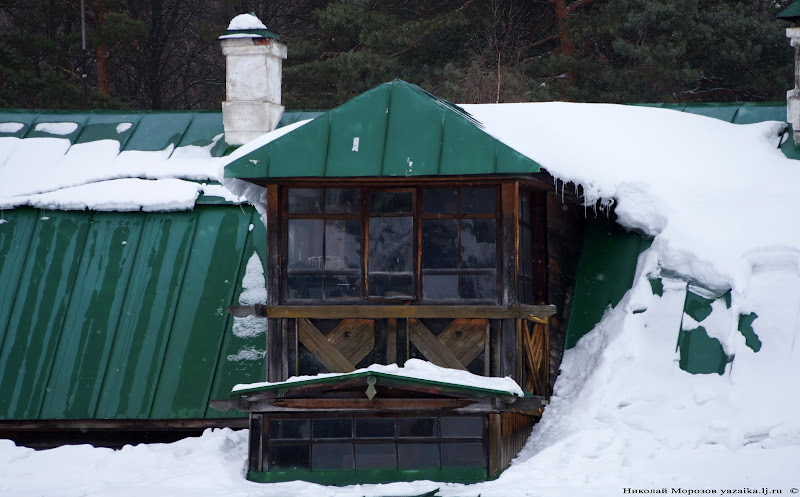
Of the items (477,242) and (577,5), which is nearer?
(477,242)

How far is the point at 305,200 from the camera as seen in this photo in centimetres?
1092

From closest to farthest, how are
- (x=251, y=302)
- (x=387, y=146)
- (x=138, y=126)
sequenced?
(x=387, y=146) < (x=251, y=302) < (x=138, y=126)

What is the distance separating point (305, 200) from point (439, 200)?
1285 mm

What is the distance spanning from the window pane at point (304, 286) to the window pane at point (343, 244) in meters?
0.18

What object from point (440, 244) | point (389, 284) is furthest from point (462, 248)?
point (389, 284)

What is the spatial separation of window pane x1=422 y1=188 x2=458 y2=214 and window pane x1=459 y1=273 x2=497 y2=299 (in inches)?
26.5

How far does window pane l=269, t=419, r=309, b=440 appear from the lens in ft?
34.7

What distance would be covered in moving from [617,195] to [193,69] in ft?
66.1

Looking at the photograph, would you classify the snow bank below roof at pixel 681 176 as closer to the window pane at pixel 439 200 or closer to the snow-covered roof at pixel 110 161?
the window pane at pixel 439 200

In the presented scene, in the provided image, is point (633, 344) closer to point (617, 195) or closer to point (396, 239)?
point (617, 195)

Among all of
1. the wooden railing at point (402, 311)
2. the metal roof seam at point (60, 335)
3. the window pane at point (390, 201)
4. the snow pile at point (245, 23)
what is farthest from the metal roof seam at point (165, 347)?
the snow pile at point (245, 23)

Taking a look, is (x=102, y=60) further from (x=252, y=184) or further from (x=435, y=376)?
(x=435, y=376)

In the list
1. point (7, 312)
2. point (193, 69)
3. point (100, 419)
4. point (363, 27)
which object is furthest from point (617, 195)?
point (193, 69)

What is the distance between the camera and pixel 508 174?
1025cm
